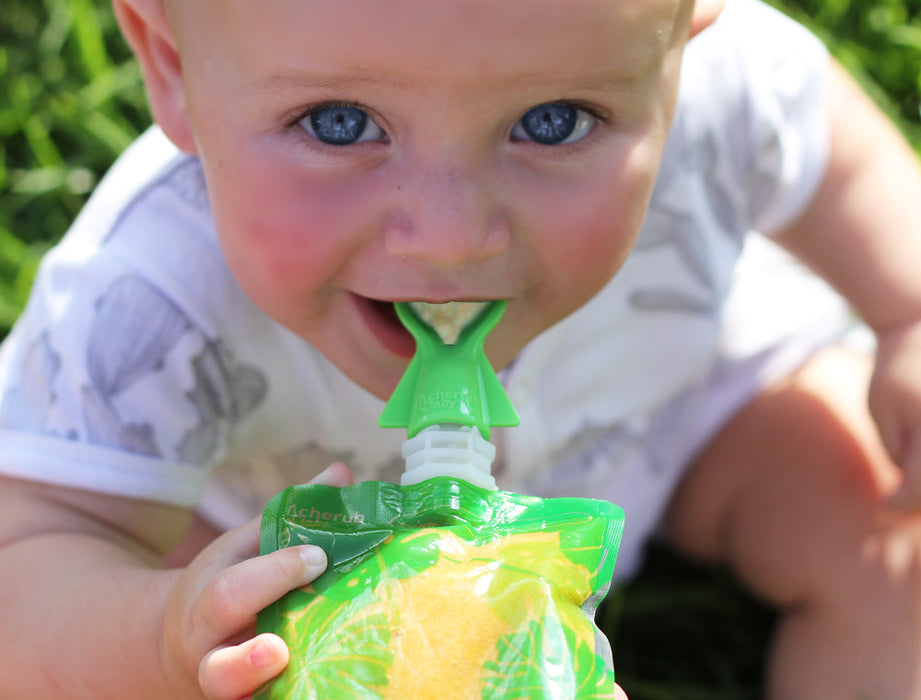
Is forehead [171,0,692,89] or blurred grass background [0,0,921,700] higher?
forehead [171,0,692,89]

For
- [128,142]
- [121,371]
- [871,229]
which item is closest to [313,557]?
[121,371]

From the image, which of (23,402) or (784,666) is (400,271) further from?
(784,666)

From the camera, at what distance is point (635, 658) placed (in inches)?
55.1

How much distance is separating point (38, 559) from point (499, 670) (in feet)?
1.69

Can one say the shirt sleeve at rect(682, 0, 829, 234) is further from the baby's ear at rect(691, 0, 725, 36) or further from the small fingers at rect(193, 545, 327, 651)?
the small fingers at rect(193, 545, 327, 651)

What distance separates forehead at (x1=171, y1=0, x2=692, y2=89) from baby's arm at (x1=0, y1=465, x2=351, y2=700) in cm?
27

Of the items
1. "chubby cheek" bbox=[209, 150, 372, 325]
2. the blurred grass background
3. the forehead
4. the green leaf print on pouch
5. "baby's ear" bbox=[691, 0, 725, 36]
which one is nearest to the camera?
the green leaf print on pouch

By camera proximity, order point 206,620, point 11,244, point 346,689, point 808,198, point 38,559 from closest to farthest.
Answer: point 346,689 < point 206,620 < point 38,559 < point 808,198 < point 11,244

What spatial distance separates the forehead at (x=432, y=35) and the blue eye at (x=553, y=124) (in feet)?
0.18

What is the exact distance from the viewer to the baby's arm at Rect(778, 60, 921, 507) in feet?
4.15

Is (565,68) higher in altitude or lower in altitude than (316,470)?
higher

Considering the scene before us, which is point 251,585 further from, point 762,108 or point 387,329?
point 762,108

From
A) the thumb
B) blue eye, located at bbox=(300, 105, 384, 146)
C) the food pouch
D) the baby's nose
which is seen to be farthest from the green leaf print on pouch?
the thumb

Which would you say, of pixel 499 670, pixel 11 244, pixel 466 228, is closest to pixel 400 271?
pixel 466 228
